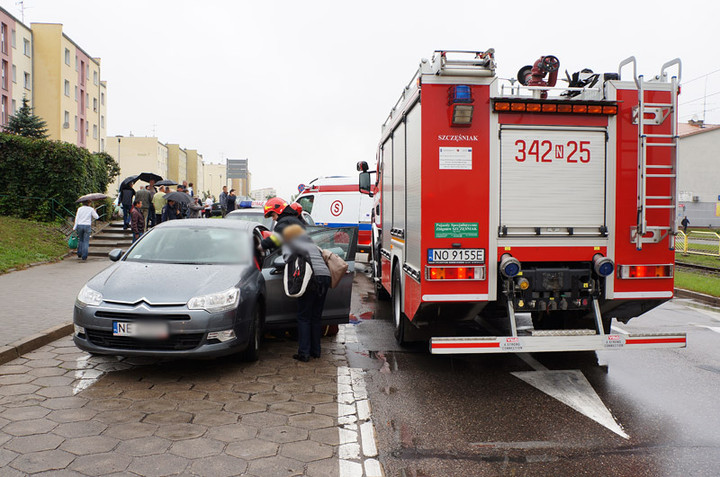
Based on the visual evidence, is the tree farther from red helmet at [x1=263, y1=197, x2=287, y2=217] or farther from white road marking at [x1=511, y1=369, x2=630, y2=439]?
white road marking at [x1=511, y1=369, x2=630, y2=439]

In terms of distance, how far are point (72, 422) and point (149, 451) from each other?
91cm

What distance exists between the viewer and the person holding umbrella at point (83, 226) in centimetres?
1486

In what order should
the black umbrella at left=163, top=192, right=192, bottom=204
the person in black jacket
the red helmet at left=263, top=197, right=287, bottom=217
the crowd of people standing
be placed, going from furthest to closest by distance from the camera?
the black umbrella at left=163, top=192, right=192, bottom=204, the crowd of people standing, the red helmet at left=263, top=197, right=287, bottom=217, the person in black jacket

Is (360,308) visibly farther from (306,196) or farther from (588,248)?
(306,196)

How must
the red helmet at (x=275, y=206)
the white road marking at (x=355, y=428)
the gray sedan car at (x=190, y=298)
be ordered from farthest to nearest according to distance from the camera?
the red helmet at (x=275, y=206) < the gray sedan car at (x=190, y=298) < the white road marking at (x=355, y=428)

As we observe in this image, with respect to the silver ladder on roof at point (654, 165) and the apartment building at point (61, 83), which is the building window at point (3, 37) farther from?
the silver ladder on roof at point (654, 165)

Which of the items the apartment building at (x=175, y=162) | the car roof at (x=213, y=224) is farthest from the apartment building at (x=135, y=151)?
the car roof at (x=213, y=224)

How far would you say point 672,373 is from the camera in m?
6.03

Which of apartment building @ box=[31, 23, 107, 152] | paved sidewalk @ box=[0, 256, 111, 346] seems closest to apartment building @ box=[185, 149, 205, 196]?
apartment building @ box=[31, 23, 107, 152]

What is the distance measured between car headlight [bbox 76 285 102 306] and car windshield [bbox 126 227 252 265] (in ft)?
2.85

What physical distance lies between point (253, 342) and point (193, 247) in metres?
1.41

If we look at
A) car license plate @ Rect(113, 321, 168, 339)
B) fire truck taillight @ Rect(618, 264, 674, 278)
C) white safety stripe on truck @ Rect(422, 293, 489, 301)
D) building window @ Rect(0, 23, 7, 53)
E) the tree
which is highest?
building window @ Rect(0, 23, 7, 53)

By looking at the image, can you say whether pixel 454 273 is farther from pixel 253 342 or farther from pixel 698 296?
pixel 698 296

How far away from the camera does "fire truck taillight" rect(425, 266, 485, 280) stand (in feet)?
17.4
